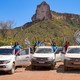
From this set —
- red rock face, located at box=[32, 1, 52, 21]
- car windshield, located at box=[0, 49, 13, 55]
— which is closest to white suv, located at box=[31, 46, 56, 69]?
car windshield, located at box=[0, 49, 13, 55]

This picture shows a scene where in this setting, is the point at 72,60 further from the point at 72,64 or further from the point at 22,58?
the point at 22,58

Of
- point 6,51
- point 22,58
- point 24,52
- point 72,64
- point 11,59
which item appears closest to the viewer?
point 11,59

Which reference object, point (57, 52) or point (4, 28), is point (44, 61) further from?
point (4, 28)

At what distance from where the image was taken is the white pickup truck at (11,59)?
1730cm

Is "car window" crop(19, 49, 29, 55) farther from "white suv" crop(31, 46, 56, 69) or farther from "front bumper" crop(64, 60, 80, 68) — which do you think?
"front bumper" crop(64, 60, 80, 68)

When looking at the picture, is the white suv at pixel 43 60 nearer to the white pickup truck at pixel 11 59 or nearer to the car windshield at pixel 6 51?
the white pickup truck at pixel 11 59

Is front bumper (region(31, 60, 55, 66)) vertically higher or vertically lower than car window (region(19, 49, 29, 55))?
lower

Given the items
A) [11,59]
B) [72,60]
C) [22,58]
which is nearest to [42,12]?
[22,58]

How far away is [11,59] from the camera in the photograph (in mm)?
17734

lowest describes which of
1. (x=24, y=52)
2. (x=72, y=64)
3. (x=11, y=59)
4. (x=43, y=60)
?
(x=72, y=64)

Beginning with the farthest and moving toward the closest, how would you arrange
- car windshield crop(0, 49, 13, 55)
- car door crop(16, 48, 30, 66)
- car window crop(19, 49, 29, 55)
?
car window crop(19, 49, 29, 55)
car door crop(16, 48, 30, 66)
car windshield crop(0, 49, 13, 55)

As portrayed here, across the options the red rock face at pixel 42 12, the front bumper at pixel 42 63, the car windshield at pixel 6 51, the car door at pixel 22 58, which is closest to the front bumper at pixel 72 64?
the front bumper at pixel 42 63

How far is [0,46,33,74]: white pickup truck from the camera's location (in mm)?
17297

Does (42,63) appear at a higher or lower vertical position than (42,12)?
lower
